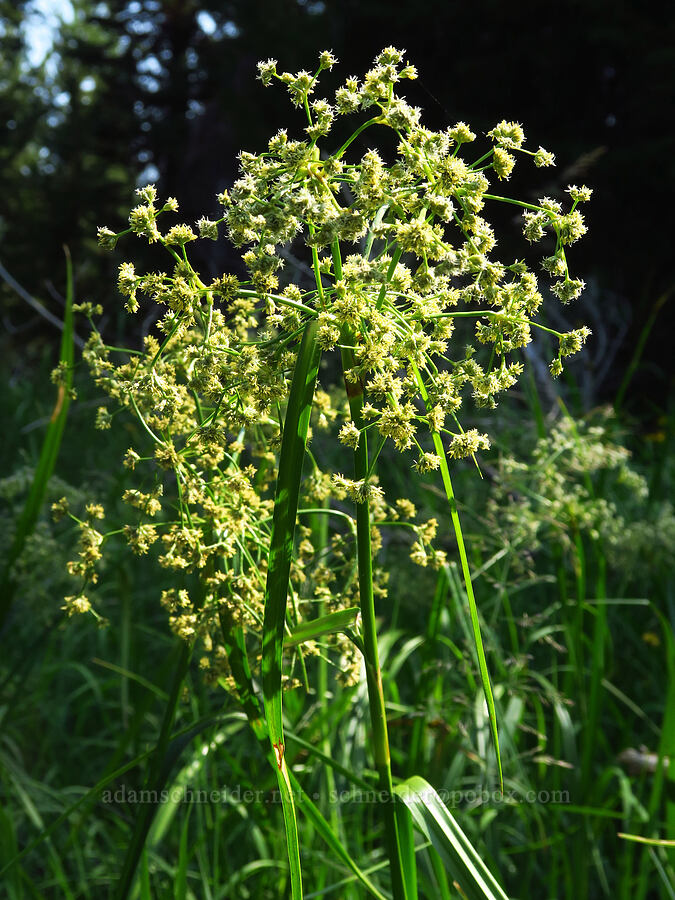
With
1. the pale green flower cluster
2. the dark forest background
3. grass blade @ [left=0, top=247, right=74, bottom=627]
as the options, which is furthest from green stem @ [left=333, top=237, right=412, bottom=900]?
the dark forest background

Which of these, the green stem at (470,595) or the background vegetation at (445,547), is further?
the background vegetation at (445,547)

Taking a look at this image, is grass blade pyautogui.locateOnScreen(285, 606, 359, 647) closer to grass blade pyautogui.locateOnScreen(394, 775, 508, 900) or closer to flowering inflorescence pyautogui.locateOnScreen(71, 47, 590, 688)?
flowering inflorescence pyautogui.locateOnScreen(71, 47, 590, 688)

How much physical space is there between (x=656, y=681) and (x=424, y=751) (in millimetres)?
1330

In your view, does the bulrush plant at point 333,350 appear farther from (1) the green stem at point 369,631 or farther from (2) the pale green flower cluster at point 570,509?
(2) the pale green flower cluster at point 570,509

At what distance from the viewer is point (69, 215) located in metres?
14.9

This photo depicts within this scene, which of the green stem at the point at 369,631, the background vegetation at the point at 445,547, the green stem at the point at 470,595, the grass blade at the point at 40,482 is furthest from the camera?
the background vegetation at the point at 445,547

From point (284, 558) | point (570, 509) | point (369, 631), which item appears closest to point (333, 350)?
point (284, 558)

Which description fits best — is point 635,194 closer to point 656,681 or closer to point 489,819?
point 656,681

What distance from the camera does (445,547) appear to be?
4.09m

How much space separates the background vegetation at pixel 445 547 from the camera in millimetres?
2156

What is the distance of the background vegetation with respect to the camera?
84.9 inches

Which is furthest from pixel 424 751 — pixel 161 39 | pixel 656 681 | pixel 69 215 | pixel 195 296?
pixel 161 39

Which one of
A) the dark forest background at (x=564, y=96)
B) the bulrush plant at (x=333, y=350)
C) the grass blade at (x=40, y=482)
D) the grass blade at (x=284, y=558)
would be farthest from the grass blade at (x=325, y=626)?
the dark forest background at (x=564, y=96)

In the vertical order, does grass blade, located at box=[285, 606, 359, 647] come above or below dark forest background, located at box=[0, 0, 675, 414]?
below
